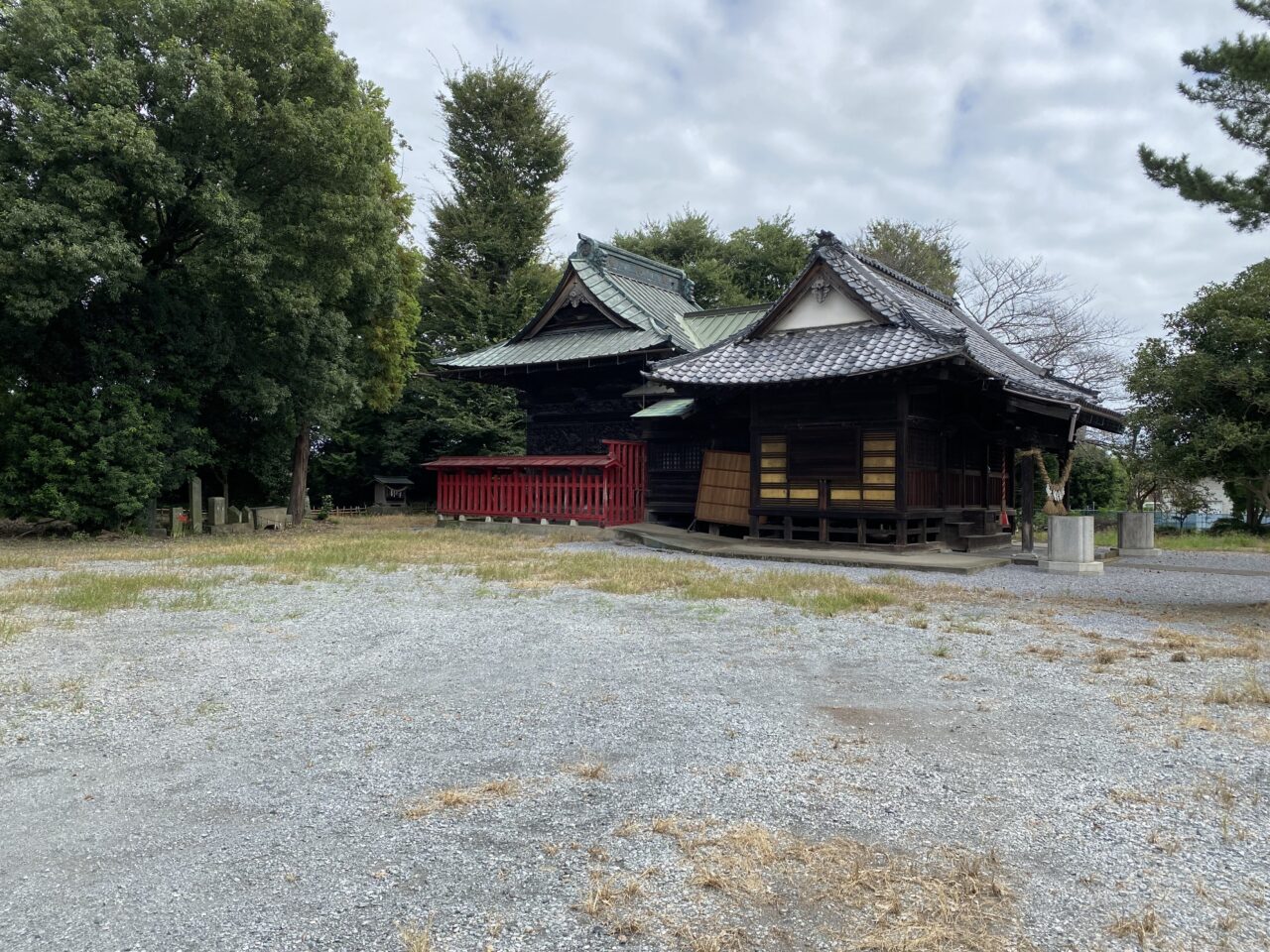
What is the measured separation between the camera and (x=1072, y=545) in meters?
11.0

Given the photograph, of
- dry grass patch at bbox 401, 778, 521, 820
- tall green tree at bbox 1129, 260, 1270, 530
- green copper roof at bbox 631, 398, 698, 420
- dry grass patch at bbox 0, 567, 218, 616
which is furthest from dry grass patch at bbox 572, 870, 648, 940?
green copper roof at bbox 631, 398, 698, 420

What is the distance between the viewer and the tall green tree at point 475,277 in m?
26.0

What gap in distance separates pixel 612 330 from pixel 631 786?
53.9 feet

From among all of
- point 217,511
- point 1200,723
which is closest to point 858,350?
point 1200,723

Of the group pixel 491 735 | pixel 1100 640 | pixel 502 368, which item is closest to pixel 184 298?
pixel 502 368

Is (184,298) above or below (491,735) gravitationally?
above

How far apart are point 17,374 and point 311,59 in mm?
8009

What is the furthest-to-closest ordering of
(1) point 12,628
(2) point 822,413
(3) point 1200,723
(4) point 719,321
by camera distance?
(4) point 719,321
(2) point 822,413
(1) point 12,628
(3) point 1200,723

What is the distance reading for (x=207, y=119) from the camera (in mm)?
13250

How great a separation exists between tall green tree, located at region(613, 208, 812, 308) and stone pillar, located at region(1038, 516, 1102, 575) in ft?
64.9

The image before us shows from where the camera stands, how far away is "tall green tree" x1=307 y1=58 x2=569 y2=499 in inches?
1025

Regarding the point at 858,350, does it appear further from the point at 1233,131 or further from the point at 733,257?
the point at 733,257

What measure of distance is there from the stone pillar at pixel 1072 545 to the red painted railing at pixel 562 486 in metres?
8.36

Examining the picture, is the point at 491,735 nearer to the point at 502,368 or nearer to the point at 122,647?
the point at 122,647
